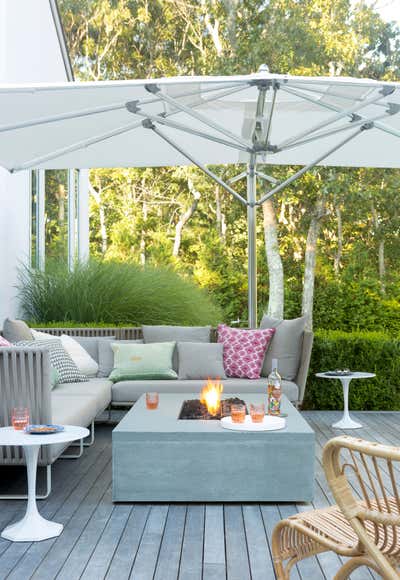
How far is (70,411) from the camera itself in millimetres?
5418

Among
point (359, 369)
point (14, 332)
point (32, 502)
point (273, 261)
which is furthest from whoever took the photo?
point (273, 261)

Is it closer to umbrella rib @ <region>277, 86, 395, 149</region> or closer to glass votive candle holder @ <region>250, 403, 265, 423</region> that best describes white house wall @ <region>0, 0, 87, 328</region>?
umbrella rib @ <region>277, 86, 395, 149</region>

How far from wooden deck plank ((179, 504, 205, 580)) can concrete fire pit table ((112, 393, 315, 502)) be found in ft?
0.53

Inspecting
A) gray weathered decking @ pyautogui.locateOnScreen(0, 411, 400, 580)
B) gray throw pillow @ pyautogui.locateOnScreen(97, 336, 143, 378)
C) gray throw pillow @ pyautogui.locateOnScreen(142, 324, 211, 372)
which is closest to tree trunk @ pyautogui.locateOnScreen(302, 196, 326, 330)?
gray throw pillow @ pyautogui.locateOnScreen(142, 324, 211, 372)

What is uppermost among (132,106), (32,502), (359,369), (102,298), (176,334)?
(132,106)

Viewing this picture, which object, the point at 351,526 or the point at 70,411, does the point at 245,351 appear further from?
the point at 351,526

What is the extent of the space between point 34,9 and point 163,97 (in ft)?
18.5

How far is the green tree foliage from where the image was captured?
16.5m

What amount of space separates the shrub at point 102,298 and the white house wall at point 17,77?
28 cm

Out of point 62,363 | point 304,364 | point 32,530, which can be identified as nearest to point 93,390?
point 62,363

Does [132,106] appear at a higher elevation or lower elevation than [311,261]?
higher

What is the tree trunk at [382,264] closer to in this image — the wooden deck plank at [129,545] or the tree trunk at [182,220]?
the tree trunk at [182,220]

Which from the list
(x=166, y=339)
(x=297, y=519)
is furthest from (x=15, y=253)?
(x=297, y=519)

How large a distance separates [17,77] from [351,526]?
7.88m
